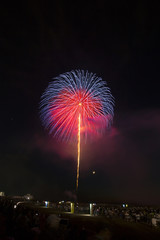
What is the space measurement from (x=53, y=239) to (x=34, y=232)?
1.45ft

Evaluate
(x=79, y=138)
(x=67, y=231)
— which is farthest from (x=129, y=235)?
(x=79, y=138)

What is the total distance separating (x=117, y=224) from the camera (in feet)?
14.3

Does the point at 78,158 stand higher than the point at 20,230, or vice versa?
the point at 78,158

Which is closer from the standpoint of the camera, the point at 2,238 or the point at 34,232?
the point at 2,238

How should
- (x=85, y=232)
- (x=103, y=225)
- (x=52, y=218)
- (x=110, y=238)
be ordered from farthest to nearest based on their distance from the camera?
(x=52, y=218) → (x=103, y=225) → (x=85, y=232) → (x=110, y=238)

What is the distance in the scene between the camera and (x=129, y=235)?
3.82m

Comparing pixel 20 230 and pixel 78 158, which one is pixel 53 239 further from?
pixel 78 158

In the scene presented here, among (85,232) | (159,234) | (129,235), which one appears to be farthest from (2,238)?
(159,234)

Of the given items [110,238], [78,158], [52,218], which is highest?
[78,158]

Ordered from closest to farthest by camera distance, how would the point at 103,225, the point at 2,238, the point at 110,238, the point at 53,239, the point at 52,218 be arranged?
the point at 2,238 → the point at 53,239 → the point at 110,238 → the point at 103,225 → the point at 52,218

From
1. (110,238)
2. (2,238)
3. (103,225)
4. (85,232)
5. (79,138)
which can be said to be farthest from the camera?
(79,138)

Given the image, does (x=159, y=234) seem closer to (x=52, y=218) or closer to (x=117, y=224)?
(x=117, y=224)

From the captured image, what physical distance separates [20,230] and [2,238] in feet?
3.16

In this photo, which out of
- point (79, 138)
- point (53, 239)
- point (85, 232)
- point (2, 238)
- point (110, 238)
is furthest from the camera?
point (79, 138)
